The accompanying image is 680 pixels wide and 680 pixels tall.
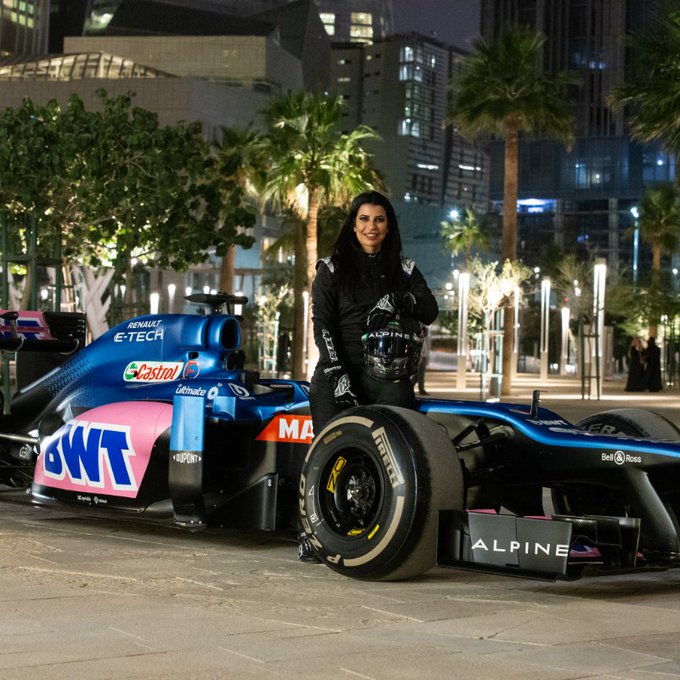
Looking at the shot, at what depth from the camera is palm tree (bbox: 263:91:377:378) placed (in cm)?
3809

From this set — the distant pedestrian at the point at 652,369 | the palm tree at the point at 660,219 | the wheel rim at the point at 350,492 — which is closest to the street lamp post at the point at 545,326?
the palm tree at the point at 660,219

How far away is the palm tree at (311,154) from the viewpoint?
38.1 metres

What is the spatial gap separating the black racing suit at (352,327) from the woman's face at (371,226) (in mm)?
81

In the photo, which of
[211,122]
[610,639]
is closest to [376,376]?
[610,639]

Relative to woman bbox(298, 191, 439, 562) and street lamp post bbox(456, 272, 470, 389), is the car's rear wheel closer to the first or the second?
woman bbox(298, 191, 439, 562)

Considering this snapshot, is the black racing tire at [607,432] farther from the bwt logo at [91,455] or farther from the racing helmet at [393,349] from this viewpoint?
the bwt logo at [91,455]

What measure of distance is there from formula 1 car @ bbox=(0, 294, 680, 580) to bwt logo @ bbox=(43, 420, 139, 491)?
12 mm

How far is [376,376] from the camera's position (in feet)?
23.6

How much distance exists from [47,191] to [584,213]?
14598cm

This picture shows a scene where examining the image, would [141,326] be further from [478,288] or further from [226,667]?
[478,288]

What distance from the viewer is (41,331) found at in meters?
9.91

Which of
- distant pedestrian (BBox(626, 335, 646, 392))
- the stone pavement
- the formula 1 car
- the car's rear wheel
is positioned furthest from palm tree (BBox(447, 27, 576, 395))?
the stone pavement

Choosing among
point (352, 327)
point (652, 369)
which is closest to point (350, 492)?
point (352, 327)

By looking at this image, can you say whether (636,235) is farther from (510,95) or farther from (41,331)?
(41,331)
